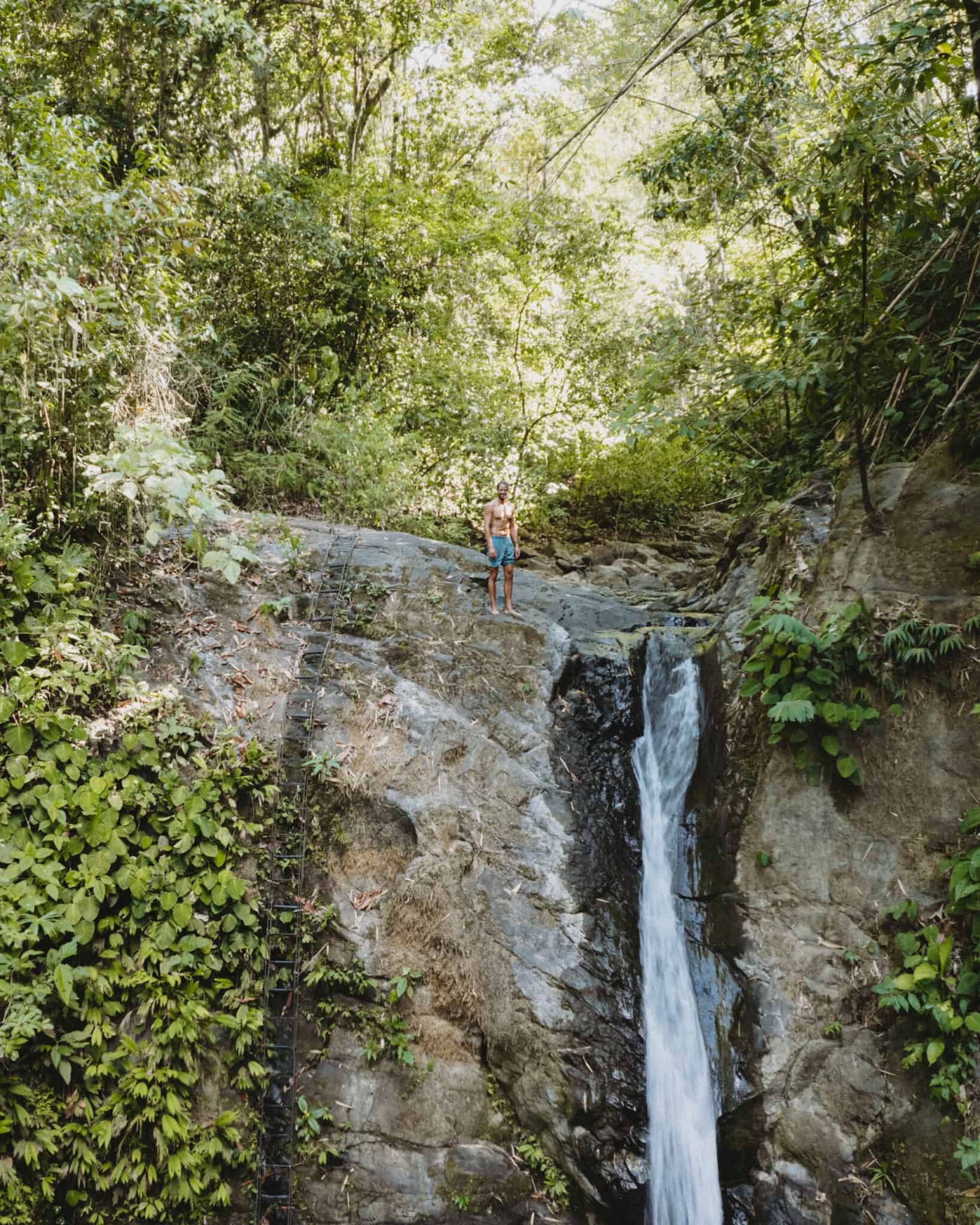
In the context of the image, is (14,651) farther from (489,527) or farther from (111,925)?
(489,527)

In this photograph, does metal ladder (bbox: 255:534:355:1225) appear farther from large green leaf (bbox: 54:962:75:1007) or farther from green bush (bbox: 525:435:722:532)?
green bush (bbox: 525:435:722:532)

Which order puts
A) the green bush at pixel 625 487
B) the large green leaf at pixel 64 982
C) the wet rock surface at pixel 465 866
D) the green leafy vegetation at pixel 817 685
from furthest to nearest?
1. the green bush at pixel 625 487
2. the green leafy vegetation at pixel 817 685
3. the wet rock surface at pixel 465 866
4. the large green leaf at pixel 64 982

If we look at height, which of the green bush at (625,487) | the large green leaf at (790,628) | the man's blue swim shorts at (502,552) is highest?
the green bush at (625,487)

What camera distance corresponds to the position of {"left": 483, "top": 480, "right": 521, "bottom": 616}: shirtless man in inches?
294

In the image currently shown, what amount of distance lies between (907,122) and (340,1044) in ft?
25.9

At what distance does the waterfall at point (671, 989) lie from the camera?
4918mm

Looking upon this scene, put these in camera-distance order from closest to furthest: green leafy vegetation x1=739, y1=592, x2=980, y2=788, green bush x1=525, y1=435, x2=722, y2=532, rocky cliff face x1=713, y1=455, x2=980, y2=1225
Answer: rocky cliff face x1=713, y1=455, x2=980, y2=1225, green leafy vegetation x1=739, y1=592, x2=980, y2=788, green bush x1=525, y1=435, x2=722, y2=532

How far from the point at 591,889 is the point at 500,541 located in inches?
138

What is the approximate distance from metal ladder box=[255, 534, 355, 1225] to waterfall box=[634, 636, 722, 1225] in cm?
247

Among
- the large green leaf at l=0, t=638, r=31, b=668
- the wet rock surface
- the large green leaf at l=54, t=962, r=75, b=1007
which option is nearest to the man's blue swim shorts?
the wet rock surface

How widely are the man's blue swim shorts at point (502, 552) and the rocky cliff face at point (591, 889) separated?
1076 mm

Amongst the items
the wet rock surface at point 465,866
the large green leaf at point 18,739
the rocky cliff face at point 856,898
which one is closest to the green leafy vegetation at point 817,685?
the rocky cliff face at point 856,898

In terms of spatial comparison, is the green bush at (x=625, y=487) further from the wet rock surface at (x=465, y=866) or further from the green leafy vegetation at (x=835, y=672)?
the green leafy vegetation at (x=835, y=672)

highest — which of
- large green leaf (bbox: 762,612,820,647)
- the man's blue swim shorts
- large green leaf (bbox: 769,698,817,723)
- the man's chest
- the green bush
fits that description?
the green bush
